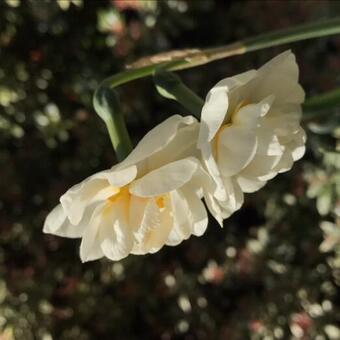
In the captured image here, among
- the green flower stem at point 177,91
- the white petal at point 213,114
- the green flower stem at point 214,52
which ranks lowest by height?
the green flower stem at point 214,52

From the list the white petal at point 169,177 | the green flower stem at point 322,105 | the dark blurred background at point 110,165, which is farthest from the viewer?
the dark blurred background at point 110,165

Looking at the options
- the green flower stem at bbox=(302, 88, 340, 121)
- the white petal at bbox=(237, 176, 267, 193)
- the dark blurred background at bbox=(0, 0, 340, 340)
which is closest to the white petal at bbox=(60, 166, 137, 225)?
the white petal at bbox=(237, 176, 267, 193)

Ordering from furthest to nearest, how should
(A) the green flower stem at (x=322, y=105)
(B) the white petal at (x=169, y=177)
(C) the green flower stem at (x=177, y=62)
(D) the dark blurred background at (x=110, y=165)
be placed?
(D) the dark blurred background at (x=110, y=165)
(A) the green flower stem at (x=322, y=105)
(C) the green flower stem at (x=177, y=62)
(B) the white petal at (x=169, y=177)

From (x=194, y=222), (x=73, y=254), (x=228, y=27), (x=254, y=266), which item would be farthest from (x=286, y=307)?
(x=194, y=222)

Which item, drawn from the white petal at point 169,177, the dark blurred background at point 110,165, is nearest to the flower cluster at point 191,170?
the white petal at point 169,177

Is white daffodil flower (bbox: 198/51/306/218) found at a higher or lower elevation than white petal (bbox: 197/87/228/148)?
lower

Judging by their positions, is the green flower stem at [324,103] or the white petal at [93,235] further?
the green flower stem at [324,103]

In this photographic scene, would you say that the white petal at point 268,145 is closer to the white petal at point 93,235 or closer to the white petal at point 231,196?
the white petal at point 231,196

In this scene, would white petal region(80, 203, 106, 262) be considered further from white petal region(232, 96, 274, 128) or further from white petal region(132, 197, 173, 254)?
white petal region(232, 96, 274, 128)

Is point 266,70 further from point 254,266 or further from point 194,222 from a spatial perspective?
point 254,266
